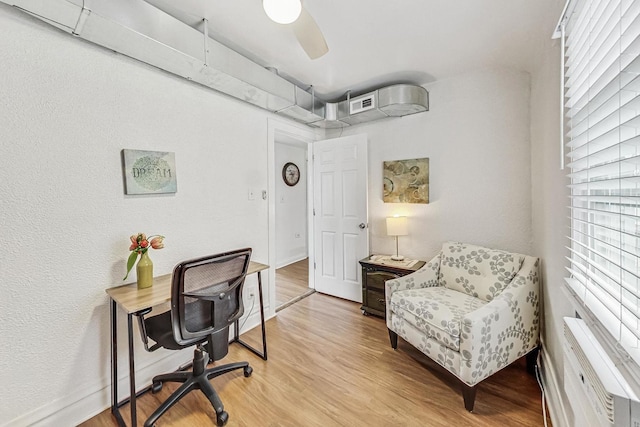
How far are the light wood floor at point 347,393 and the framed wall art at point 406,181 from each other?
4.84 ft

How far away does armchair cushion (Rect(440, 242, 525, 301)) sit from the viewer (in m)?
2.03

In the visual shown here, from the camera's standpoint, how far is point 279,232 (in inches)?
189

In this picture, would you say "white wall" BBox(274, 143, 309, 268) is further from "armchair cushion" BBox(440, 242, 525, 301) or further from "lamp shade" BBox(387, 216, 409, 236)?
"armchair cushion" BBox(440, 242, 525, 301)

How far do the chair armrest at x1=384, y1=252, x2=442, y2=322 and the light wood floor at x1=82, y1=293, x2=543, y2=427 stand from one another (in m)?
0.42

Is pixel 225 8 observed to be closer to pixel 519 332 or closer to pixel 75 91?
pixel 75 91

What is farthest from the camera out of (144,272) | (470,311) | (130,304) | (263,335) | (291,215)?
(291,215)

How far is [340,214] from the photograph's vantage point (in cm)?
329

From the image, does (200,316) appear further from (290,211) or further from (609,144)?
(290,211)

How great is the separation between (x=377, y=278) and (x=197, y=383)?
5.95ft

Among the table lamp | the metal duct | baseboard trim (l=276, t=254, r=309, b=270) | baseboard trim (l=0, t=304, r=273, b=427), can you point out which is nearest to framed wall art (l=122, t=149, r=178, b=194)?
the metal duct

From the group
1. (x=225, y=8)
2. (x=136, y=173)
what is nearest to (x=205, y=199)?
(x=136, y=173)

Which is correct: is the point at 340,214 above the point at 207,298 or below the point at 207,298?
above

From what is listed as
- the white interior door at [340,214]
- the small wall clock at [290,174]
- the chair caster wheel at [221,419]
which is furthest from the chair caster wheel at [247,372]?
the small wall clock at [290,174]

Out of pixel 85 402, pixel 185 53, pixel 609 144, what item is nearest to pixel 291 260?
pixel 85 402
